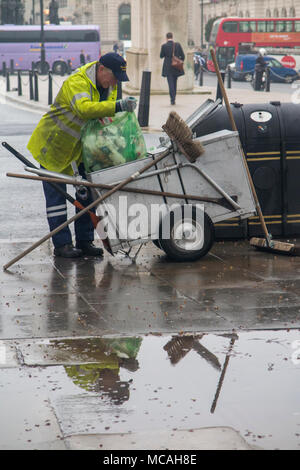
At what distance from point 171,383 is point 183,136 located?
3120 mm

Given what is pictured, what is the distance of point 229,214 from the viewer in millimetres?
8203

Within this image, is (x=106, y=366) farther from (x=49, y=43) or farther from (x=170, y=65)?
(x=49, y=43)

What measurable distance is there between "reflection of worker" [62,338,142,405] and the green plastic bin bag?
2.43m

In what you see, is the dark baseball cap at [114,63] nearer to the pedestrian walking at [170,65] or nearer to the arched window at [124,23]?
the pedestrian walking at [170,65]

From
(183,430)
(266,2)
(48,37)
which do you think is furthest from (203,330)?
(266,2)

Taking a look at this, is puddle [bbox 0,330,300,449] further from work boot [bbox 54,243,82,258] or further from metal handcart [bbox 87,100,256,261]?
work boot [bbox 54,243,82,258]

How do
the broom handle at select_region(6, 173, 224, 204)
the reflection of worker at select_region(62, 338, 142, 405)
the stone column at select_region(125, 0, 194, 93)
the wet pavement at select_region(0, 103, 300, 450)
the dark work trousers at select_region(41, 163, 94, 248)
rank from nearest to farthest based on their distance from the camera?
the wet pavement at select_region(0, 103, 300, 450), the reflection of worker at select_region(62, 338, 142, 405), the broom handle at select_region(6, 173, 224, 204), the dark work trousers at select_region(41, 163, 94, 248), the stone column at select_region(125, 0, 194, 93)

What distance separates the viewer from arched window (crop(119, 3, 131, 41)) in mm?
111750

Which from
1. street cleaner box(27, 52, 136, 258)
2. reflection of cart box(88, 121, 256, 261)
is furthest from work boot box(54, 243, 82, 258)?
reflection of cart box(88, 121, 256, 261)

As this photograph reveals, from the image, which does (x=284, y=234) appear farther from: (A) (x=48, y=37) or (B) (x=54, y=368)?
(A) (x=48, y=37)

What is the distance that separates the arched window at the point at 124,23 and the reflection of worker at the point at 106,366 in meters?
105

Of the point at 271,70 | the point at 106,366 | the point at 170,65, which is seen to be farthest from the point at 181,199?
the point at 271,70

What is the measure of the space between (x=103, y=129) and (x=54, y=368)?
10.2ft

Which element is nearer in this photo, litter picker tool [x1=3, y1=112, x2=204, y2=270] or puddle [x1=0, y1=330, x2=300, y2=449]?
puddle [x1=0, y1=330, x2=300, y2=449]
